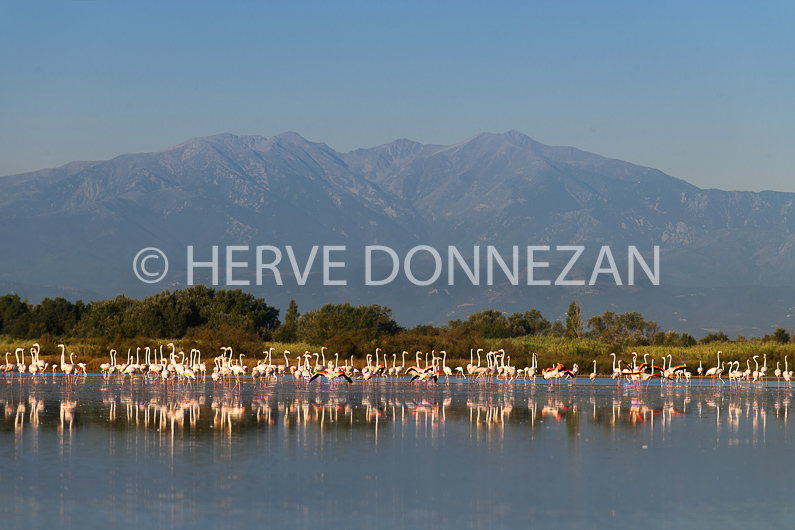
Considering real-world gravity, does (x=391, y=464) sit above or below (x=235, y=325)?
below

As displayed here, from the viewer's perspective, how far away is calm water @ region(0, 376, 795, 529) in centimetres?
1484

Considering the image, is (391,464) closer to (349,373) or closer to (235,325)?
(349,373)

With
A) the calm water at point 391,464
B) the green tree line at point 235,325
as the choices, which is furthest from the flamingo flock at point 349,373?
the green tree line at point 235,325

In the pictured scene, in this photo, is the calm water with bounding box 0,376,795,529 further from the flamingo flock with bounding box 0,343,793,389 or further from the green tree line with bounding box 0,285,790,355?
the green tree line with bounding box 0,285,790,355

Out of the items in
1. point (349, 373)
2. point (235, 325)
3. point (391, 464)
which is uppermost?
point (235, 325)

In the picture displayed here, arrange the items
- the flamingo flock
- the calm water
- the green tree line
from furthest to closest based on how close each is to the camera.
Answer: the green tree line, the flamingo flock, the calm water

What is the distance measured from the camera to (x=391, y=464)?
19109 mm

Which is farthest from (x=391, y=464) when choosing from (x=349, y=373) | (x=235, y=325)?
(x=235, y=325)

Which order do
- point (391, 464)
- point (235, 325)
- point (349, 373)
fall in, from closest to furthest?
point (391, 464)
point (349, 373)
point (235, 325)

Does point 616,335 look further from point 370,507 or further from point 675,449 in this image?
point 370,507

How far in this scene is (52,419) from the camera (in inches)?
1010

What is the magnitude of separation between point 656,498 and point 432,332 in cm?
5834

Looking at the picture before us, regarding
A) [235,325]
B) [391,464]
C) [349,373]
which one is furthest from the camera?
[235,325]

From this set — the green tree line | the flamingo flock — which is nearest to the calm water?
the flamingo flock
